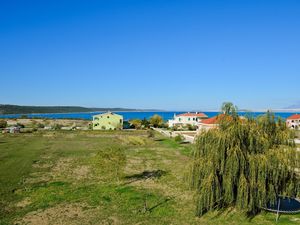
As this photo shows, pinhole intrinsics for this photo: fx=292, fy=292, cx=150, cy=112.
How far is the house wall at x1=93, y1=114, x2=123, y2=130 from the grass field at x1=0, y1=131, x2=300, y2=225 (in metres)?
48.0

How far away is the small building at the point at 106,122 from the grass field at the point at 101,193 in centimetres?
4795

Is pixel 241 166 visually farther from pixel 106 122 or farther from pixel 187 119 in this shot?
pixel 187 119

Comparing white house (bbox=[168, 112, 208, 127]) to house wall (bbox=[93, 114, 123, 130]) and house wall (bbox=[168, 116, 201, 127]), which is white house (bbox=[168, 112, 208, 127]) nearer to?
house wall (bbox=[168, 116, 201, 127])

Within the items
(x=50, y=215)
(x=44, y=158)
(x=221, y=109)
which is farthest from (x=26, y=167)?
(x=221, y=109)

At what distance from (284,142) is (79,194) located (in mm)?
15259

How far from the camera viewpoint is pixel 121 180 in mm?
27391

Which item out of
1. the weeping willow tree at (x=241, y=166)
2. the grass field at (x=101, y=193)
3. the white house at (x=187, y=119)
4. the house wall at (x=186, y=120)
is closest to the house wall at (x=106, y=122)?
the white house at (x=187, y=119)

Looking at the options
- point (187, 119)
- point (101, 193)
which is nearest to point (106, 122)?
point (187, 119)

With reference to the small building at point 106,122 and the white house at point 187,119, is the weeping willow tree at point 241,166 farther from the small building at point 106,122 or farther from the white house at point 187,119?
the white house at point 187,119

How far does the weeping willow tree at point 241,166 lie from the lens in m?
17.0

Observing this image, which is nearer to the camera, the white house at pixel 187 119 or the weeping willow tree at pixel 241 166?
the weeping willow tree at pixel 241 166

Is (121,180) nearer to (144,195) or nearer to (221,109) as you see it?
(144,195)

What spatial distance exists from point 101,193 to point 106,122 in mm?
66126

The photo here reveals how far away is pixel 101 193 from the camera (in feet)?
75.3
